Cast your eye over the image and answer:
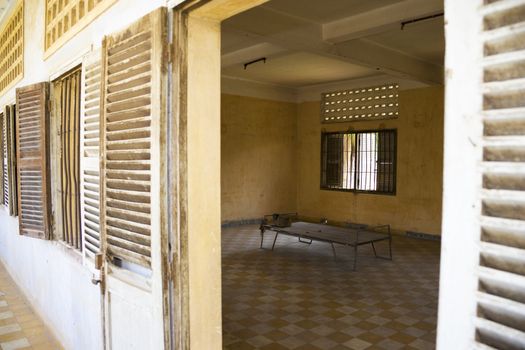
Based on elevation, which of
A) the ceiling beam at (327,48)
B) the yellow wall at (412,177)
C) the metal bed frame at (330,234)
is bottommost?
the metal bed frame at (330,234)

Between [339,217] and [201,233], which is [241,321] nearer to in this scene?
[201,233]

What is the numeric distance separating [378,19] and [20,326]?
5018mm

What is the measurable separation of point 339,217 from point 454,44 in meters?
8.75

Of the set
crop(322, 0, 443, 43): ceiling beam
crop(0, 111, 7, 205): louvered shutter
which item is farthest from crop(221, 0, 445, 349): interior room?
crop(0, 111, 7, 205): louvered shutter

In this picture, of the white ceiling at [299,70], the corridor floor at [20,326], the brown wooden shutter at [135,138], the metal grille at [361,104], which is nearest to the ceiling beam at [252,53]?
the white ceiling at [299,70]

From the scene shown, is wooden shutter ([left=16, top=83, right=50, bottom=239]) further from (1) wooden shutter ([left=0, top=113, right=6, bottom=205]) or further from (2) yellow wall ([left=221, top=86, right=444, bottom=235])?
(2) yellow wall ([left=221, top=86, right=444, bottom=235])

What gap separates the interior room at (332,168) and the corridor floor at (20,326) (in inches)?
64.1

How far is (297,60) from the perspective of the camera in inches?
284

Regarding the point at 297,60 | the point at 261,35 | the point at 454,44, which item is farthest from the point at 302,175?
the point at 454,44

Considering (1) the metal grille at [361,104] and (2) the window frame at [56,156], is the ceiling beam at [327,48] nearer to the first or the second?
(1) the metal grille at [361,104]

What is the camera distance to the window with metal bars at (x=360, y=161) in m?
8.53

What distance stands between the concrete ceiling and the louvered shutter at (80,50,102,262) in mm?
2316

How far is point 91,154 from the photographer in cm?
245

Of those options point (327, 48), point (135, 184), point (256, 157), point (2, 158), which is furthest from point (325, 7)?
point (256, 157)
